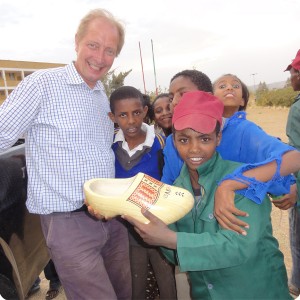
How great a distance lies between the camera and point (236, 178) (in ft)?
4.42

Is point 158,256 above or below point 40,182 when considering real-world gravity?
below

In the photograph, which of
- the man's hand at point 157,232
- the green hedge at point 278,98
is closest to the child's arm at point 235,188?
the man's hand at point 157,232

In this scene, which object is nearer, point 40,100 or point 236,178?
point 236,178

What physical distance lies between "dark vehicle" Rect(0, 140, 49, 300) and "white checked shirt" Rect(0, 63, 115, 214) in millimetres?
136

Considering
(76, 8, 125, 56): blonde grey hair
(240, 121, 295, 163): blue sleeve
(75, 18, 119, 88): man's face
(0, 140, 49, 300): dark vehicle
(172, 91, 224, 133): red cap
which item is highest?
(76, 8, 125, 56): blonde grey hair

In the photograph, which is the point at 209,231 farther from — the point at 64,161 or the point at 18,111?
the point at 18,111

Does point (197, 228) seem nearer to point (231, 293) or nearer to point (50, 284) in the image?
point (231, 293)

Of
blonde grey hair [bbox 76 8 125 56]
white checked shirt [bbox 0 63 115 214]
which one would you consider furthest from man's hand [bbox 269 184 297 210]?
blonde grey hair [bbox 76 8 125 56]

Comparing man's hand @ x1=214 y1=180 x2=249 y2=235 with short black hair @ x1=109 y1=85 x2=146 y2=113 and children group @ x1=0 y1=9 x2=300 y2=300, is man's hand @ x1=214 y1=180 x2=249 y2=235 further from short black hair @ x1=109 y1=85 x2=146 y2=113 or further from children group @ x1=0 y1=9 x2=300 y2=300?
short black hair @ x1=109 y1=85 x2=146 y2=113

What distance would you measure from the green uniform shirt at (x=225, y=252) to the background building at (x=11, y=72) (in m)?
36.8

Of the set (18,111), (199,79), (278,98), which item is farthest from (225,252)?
(278,98)

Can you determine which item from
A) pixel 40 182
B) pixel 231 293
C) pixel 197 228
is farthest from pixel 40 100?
pixel 231 293

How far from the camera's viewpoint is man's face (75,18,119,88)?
200 cm

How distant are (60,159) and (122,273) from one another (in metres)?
0.89
